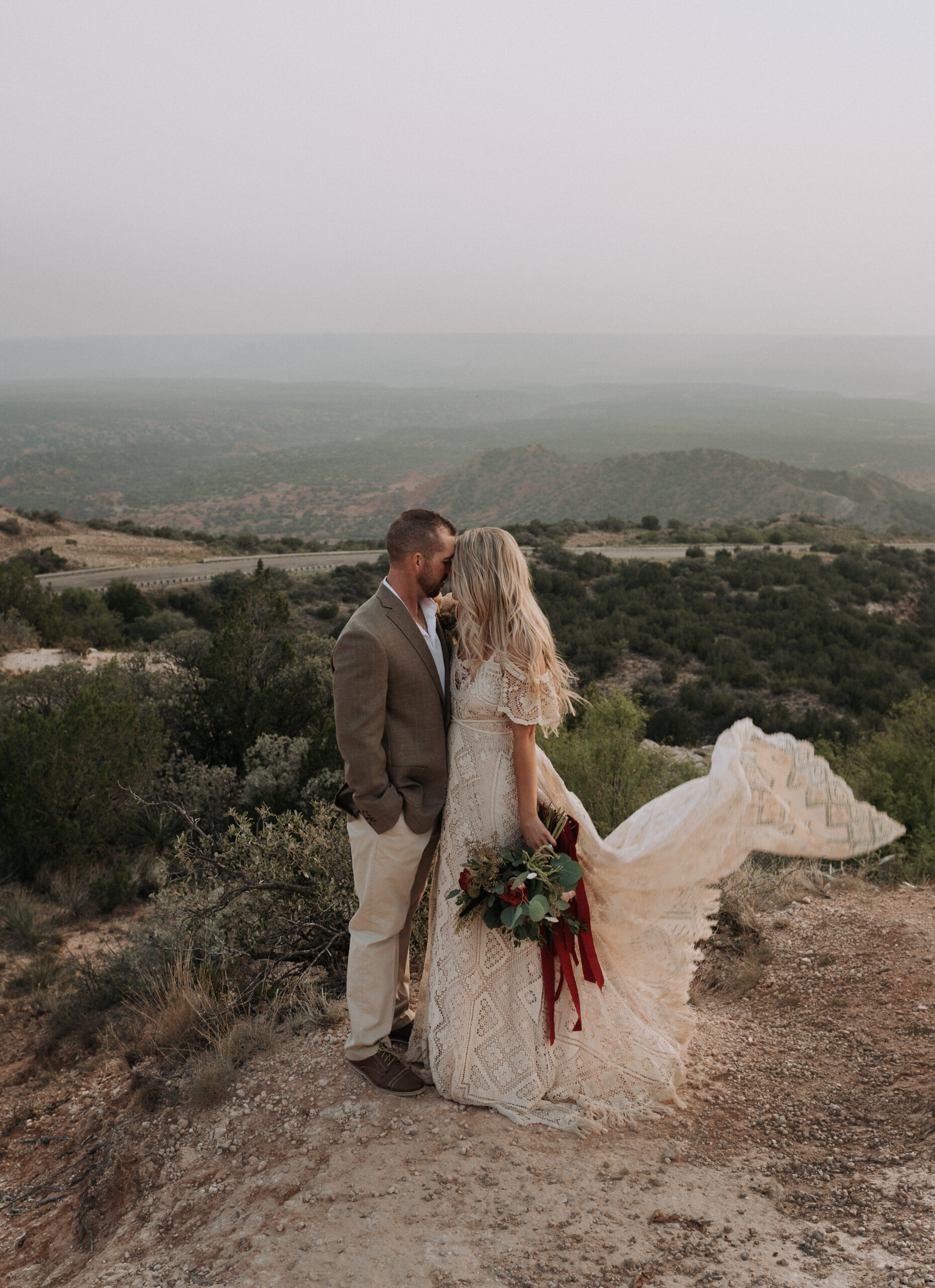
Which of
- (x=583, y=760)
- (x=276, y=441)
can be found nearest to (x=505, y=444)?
(x=276, y=441)

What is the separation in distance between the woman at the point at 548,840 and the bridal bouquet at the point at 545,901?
60mm

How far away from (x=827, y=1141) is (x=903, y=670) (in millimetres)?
17523

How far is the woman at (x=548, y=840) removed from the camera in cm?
291

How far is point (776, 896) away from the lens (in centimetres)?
520

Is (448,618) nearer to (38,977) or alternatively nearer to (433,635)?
(433,635)

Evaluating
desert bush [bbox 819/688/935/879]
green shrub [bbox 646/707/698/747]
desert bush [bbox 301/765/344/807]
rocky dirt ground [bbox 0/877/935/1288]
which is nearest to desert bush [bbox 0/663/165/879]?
desert bush [bbox 301/765/344/807]

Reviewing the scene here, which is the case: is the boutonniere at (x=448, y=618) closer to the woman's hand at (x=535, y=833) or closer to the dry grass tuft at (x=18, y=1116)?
the woman's hand at (x=535, y=833)

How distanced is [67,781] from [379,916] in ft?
17.2

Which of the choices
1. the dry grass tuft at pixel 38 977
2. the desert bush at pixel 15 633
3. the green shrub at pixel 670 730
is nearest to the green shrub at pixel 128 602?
the desert bush at pixel 15 633

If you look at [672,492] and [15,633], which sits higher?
[672,492]

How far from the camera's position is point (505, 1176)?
2.69m

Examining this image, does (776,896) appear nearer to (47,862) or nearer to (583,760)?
(583,760)

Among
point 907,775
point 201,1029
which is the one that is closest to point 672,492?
point 907,775

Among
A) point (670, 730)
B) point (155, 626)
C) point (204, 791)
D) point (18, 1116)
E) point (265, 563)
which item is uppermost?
point (18, 1116)
